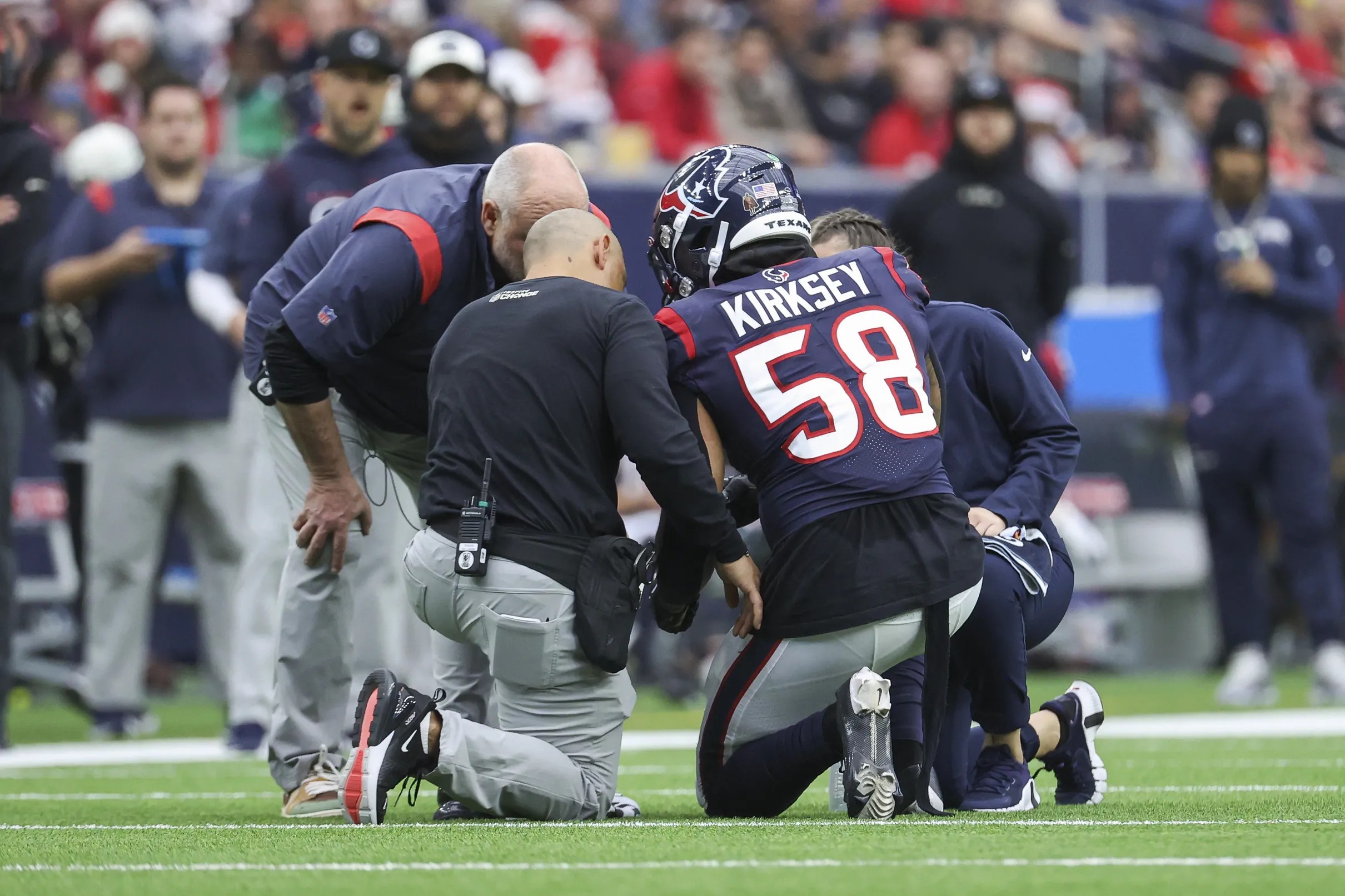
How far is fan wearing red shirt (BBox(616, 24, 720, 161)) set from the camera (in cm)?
1448

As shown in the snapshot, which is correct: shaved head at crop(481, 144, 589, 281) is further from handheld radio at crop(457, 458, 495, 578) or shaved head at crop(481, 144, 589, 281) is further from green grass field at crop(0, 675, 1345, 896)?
green grass field at crop(0, 675, 1345, 896)

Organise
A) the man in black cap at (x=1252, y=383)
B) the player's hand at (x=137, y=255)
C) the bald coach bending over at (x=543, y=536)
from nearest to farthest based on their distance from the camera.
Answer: the bald coach bending over at (x=543, y=536), the player's hand at (x=137, y=255), the man in black cap at (x=1252, y=383)

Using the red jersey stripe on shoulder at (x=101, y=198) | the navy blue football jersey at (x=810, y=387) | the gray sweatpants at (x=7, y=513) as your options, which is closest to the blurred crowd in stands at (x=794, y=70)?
the red jersey stripe on shoulder at (x=101, y=198)

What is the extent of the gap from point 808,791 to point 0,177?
3.97m

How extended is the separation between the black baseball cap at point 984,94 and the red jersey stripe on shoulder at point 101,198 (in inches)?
154

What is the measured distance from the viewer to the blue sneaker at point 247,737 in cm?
760

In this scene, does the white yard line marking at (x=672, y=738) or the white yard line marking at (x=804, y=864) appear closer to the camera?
the white yard line marking at (x=804, y=864)

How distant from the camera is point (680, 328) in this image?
4906mm

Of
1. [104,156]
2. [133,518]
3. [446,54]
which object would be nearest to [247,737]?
[133,518]

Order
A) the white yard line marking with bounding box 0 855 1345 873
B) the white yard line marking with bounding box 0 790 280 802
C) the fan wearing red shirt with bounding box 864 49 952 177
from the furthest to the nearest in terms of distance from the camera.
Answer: the fan wearing red shirt with bounding box 864 49 952 177 → the white yard line marking with bounding box 0 790 280 802 → the white yard line marking with bounding box 0 855 1345 873

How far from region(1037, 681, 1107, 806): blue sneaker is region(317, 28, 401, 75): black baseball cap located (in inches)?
138

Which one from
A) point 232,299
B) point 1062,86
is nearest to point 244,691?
point 232,299

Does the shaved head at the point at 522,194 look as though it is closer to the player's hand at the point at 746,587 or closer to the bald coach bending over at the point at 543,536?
the bald coach bending over at the point at 543,536

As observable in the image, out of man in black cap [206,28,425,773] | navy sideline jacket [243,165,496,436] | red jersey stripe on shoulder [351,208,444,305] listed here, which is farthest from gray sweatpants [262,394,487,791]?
man in black cap [206,28,425,773]
